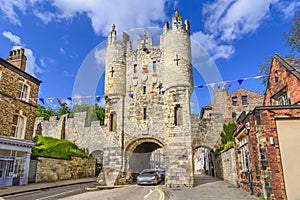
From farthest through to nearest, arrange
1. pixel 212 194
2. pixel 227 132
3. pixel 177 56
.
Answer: pixel 227 132 → pixel 177 56 → pixel 212 194

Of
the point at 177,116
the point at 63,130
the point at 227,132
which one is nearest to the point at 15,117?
the point at 177,116

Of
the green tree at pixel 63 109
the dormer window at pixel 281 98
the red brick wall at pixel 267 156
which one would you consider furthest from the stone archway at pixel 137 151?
the green tree at pixel 63 109

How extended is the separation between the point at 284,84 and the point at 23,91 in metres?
16.7

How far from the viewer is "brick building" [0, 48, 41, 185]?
1412cm

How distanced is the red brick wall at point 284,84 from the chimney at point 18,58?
16867 mm

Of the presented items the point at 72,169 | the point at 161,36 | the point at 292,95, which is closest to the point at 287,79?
the point at 292,95

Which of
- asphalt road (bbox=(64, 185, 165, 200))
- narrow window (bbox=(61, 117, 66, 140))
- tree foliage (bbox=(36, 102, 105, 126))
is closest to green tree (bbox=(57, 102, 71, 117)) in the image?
tree foliage (bbox=(36, 102, 105, 126))

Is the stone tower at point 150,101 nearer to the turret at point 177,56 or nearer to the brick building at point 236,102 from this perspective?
the turret at point 177,56

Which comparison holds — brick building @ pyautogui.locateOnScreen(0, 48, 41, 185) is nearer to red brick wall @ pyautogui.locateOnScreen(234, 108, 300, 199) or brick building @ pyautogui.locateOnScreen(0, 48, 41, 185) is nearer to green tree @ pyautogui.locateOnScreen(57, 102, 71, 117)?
red brick wall @ pyautogui.locateOnScreen(234, 108, 300, 199)

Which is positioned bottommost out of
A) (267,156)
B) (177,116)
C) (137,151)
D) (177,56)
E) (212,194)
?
(212,194)

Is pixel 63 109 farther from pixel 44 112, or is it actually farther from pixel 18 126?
pixel 18 126

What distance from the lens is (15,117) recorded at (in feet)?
50.4

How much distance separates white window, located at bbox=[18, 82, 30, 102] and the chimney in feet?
4.39

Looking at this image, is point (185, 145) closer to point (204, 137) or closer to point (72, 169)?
point (204, 137)
